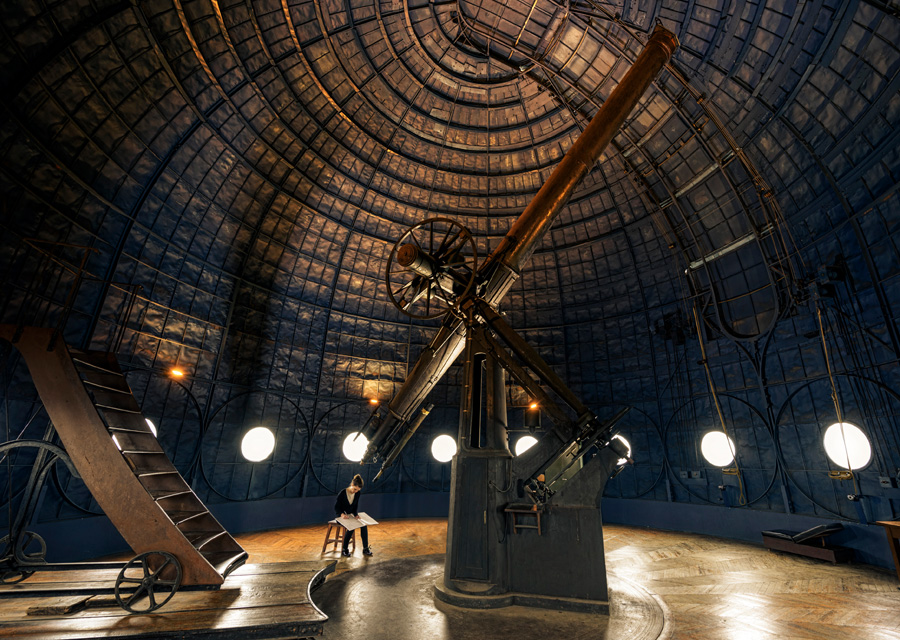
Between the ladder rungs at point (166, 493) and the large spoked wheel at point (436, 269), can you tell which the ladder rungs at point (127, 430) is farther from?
the large spoked wheel at point (436, 269)

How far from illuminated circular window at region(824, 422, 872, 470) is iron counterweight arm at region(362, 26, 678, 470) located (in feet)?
33.6

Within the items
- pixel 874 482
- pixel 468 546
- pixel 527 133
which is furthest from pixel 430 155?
pixel 874 482

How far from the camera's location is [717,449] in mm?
15039

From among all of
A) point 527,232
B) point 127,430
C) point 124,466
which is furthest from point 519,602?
point 127,430

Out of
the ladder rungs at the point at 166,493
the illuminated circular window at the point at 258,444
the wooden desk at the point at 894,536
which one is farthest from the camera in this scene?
the illuminated circular window at the point at 258,444

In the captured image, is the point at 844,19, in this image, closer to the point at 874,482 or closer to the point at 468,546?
the point at 874,482

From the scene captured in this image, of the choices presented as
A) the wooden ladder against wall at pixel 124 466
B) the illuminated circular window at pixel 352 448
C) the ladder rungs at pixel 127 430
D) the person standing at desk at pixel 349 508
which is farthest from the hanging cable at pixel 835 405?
the ladder rungs at pixel 127 430

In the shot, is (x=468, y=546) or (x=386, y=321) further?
(x=386, y=321)

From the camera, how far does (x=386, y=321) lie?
1991 cm

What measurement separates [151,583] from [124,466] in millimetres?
1852

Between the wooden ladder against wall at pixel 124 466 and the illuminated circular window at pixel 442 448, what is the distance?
12.4 metres

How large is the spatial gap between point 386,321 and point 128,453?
13.5 metres

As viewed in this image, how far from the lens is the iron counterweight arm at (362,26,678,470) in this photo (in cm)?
907

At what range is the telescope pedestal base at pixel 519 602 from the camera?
22.4 feet
